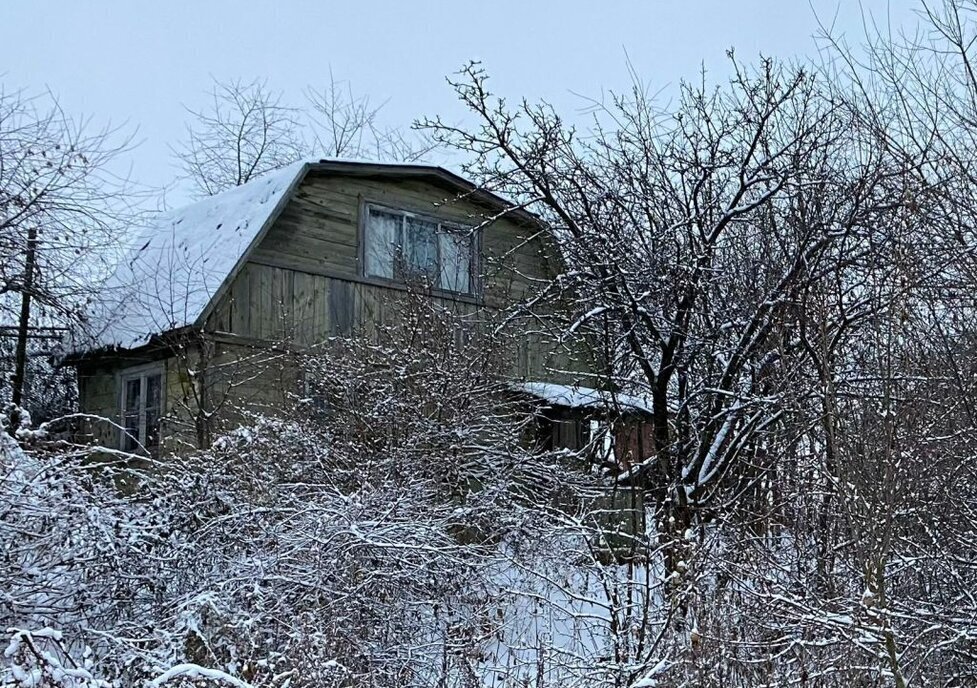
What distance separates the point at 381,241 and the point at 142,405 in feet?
12.8

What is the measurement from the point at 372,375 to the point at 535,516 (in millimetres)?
2193

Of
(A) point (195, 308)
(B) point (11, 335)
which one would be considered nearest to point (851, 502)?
(A) point (195, 308)

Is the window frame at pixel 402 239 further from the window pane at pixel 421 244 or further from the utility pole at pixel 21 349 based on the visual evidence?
the utility pole at pixel 21 349

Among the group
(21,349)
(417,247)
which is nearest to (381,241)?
(417,247)

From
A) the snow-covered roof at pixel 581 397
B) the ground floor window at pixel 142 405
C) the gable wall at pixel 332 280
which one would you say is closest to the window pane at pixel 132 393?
the ground floor window at pixel 142 405

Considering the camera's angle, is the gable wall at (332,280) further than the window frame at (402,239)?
No

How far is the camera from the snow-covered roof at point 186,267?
13.8 m

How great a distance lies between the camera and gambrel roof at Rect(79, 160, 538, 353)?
13.8 meters

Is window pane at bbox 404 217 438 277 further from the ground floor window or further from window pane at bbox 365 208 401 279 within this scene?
the ground floor window

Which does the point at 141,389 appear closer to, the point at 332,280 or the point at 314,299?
the point at 314,299

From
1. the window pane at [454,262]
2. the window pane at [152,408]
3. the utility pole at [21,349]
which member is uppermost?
the window pane at [454,262]

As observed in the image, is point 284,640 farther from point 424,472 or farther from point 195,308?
point 195,308

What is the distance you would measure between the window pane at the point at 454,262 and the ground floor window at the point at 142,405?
411cm

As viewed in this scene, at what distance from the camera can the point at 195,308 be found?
531 inches
